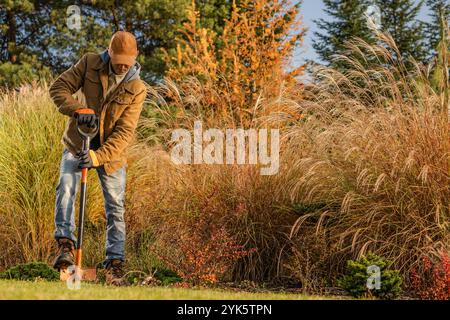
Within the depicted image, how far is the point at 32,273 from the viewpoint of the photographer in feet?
20.1

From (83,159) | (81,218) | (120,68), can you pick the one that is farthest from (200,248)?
(120,68)

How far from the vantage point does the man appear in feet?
18.4

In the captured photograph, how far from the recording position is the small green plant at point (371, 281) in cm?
538

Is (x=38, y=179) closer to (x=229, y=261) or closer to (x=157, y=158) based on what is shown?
(x=157, y=158)

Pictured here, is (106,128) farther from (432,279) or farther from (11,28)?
(11,28)

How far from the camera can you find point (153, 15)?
1852 cm

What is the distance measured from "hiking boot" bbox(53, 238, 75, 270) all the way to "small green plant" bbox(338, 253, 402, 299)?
85.9 inches

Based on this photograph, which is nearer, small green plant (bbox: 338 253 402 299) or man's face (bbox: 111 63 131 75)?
small green plant (bbox: 338 253 402 299)

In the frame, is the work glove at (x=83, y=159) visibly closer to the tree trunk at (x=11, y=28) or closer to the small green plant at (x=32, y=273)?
the small green plant at (x=32, y=273)

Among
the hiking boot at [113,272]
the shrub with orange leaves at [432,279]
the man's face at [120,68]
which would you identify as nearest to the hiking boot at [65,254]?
the hiking boot at [113,272]

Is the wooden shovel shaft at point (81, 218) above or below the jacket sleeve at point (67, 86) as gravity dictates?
below

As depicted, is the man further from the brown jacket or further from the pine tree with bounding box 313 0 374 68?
the pine tree with bounding box 313 0 374 68

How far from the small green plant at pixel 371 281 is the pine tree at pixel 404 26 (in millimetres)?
18615

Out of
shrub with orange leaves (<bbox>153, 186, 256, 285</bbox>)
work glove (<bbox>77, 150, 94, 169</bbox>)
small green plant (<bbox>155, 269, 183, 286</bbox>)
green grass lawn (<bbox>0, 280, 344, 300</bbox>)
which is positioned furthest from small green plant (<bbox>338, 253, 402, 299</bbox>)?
work glove (<bbox>77, 150, 94, 169</bbox>)
